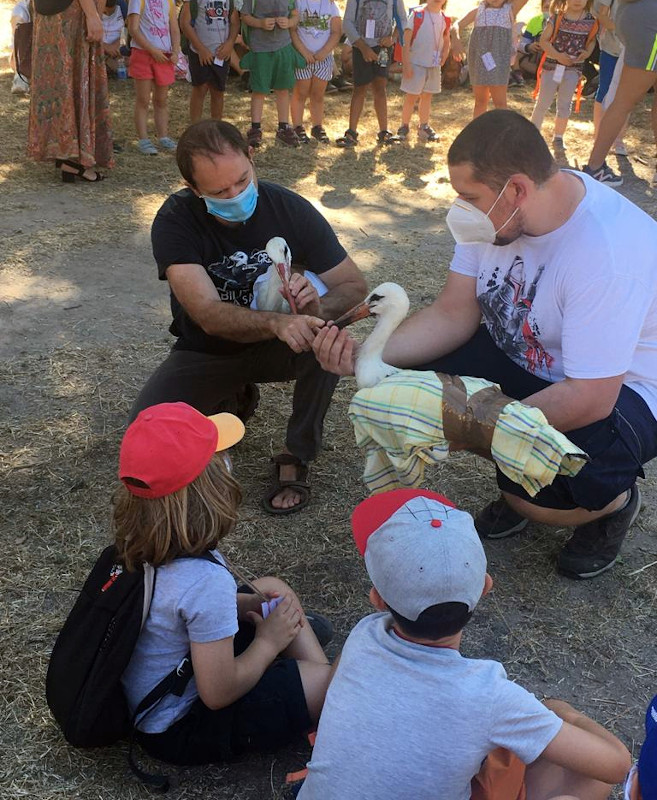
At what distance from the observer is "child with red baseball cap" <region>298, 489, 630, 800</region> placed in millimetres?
1592

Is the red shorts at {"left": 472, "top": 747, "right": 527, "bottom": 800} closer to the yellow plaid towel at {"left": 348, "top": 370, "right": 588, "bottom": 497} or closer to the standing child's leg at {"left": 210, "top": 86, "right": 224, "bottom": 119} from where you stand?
the yellow plaid towel at {"left": 348, "top": 370, "right": 588, "bottom": 497}

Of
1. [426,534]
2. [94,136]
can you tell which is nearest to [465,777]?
[426,534]

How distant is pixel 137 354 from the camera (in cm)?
432

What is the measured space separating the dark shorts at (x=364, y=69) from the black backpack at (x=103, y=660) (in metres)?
7.15

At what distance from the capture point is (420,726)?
5.21 feet

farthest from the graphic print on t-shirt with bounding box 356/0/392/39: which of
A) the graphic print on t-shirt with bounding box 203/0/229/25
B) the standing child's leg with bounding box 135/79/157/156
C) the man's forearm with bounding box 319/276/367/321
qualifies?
the man's forearm with bounding box 319/276/367/321

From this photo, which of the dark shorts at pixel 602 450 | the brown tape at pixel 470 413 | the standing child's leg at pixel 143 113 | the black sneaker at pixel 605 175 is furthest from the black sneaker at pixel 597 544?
the standing child's leg at pixel 143 113

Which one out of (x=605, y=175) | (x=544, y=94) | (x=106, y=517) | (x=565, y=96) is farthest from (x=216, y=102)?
(x=106, y=517)

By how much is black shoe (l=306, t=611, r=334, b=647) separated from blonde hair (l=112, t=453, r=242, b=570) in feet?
2.28

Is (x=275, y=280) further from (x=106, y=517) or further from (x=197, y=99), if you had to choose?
(x=197, y=99)

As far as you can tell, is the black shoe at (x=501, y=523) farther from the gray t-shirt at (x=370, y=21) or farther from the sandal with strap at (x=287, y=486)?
the gray t-shirt at (x=370, y=21)

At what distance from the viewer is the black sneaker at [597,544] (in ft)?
9.56

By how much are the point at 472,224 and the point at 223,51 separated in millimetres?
5784

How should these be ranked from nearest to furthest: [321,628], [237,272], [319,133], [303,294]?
1. [321,628]
2. [303,294]
3. [237,272]
4. [319,133]
